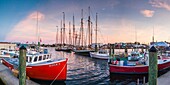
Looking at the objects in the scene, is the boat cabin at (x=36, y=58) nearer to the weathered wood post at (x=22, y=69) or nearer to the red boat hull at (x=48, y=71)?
the red boat hull at (x=48, y=71)

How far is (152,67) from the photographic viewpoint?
8.05 meters

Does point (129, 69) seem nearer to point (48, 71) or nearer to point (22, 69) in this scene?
point (48, 71)

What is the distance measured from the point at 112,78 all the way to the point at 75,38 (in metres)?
73.3

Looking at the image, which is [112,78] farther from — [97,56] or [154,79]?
[97,56]

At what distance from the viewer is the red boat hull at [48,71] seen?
1631 cm

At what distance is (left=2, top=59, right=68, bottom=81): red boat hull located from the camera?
16.3 m

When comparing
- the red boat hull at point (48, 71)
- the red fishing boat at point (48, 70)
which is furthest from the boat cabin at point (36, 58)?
the red boat hull at point (48, 71)

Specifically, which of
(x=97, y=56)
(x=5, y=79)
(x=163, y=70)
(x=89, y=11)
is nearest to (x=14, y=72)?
(x=5, y=79)

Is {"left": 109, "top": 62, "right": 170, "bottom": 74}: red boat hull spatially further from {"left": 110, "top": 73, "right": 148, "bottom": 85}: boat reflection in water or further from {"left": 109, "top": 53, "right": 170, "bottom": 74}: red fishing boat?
{"left": 110, "top": 73, "right": 148, "bottom": 85}: boat reflection in water

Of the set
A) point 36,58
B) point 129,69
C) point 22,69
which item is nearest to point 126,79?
point 129,69

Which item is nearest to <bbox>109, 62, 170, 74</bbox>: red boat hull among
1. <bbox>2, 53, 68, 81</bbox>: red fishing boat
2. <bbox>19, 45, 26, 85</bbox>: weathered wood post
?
<bbox>2, 53, 68, 81</bbox>: red fishing boat

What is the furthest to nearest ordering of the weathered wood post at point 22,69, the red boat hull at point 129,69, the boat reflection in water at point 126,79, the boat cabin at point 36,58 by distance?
the red boat hull at point 129,69
the boat reflection in water at point 126,79
the boat cabin at point 36,58
the weathered wood post at point 22,69

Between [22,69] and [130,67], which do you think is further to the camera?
[130,67]

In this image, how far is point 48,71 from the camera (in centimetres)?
1644
